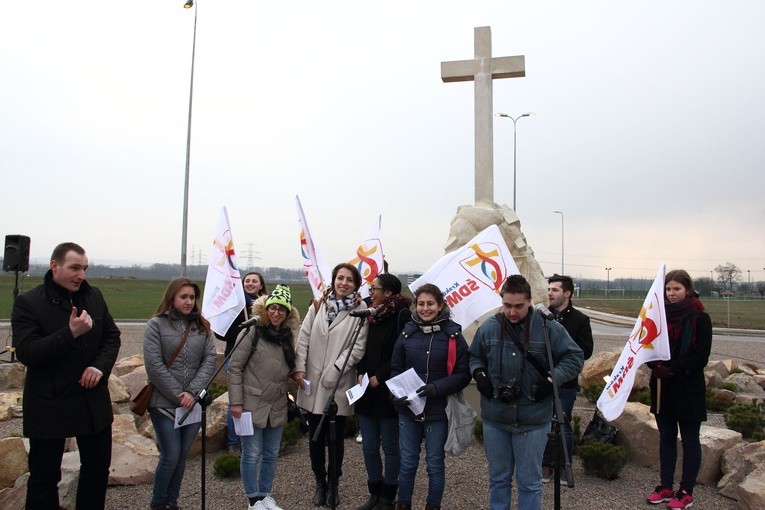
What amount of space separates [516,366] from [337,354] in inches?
58.8

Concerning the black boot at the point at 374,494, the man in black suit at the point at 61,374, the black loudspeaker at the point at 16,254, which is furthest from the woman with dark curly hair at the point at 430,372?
the black loudspeaker at the point at 16,254

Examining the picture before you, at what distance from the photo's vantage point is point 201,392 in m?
4.25

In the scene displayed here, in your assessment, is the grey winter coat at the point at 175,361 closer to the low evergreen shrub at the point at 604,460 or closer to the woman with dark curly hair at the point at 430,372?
the woman with dark curly hair at the point at 430,372

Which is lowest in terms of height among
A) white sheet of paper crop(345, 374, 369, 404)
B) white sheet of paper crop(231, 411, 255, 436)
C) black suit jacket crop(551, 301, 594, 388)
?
white sheet of paper crop(231, 411, 255, 436)

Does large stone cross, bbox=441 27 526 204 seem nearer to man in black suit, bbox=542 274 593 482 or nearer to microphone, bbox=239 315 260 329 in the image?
man in black suit, bbox=542 274 593 482

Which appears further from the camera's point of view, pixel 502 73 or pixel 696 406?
pixel 502 73

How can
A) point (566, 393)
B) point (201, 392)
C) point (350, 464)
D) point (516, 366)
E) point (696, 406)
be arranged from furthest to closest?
1. point (350, 464)
2. point (566, 393)
3. point (696, 406)
4. point (201, 392)
5. point (516, 366)

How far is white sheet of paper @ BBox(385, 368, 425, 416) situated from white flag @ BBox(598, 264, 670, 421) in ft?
4.39

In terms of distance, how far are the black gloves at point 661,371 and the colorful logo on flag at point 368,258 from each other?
12.1 ft

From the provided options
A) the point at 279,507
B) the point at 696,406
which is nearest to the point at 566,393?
the point at 696,406

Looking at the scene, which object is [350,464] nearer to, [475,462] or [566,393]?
[475,462]

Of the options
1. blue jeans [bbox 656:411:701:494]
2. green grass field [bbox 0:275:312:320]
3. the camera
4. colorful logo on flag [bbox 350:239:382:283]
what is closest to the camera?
the camera

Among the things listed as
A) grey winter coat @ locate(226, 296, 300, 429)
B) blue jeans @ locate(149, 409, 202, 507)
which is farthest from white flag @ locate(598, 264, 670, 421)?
blue jeans @ locate(149, 409, 202, 507)

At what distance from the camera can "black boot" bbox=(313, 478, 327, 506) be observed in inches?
189
